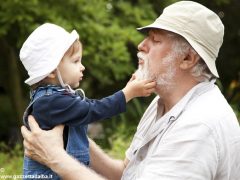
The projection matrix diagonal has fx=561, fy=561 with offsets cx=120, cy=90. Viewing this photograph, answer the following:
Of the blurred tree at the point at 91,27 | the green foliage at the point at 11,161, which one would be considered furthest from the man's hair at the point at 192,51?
the blurred tree at the point at 91,27

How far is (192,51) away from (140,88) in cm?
34

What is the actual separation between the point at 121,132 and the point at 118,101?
12.7ft

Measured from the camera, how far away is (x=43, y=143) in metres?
2.84

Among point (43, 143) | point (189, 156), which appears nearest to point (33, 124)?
point (43, 143)

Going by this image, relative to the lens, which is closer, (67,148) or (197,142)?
(197,142)

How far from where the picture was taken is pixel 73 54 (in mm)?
3031

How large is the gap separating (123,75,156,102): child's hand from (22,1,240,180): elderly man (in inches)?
1.3

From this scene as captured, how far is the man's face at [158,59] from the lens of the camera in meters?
2.85

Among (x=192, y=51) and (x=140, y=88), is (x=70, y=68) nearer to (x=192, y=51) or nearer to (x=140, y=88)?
(x=140, y=88)

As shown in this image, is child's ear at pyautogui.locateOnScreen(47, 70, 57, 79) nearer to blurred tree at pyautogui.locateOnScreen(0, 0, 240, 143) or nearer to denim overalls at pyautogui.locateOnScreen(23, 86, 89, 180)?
denim overalls at pyautogui.locateOnScreen(23, 86, 89, 180)

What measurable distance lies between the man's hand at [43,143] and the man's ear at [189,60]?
2.27 ft

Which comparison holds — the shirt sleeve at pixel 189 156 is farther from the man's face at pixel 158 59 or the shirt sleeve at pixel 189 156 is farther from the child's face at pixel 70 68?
the child's face at pixel 70 68

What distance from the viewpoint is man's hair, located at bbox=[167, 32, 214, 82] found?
2811 millimetres

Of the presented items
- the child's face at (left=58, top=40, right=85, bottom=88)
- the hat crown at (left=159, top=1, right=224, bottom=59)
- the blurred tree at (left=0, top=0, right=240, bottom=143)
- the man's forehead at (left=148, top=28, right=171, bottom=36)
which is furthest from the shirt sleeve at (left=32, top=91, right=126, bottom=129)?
the blurred tree at (left=0, top=0, right=240, bottom=143)
